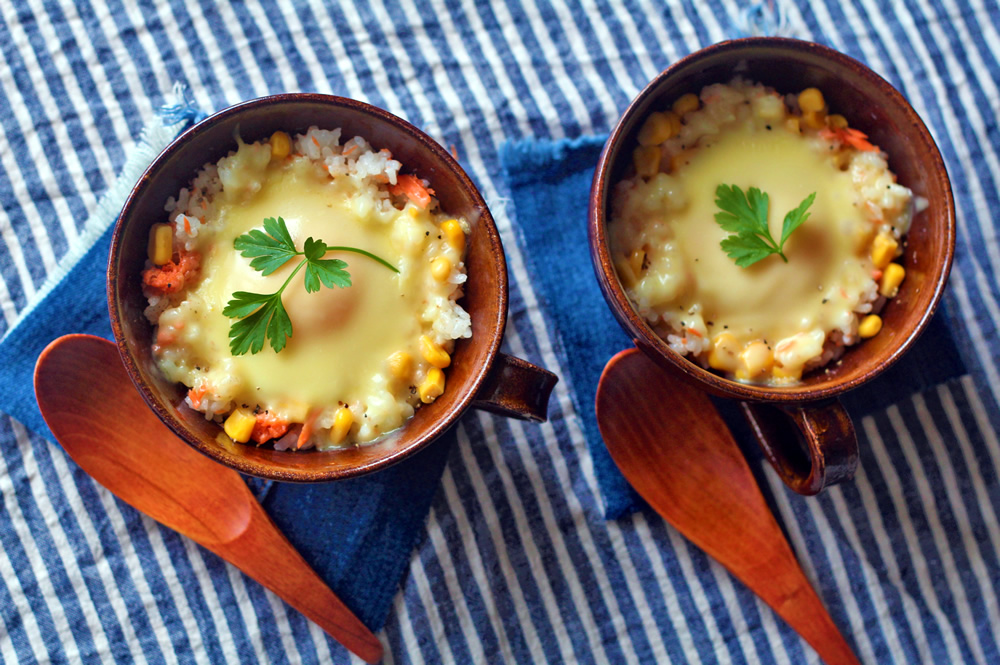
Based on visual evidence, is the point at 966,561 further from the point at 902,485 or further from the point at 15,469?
the point at 15,469

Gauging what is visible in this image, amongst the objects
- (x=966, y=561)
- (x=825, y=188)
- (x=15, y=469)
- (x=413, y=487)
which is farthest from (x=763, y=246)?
(x=15, y=469)

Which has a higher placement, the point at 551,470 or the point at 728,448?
the point at 728,448

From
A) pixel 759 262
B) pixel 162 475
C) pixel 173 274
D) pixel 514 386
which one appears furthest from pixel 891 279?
pixel 162 475

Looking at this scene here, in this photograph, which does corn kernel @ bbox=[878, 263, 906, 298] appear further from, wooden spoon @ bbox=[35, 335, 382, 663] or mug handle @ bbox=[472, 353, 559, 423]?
wooden spoon @ bbox=[35, 335, 382, 663]

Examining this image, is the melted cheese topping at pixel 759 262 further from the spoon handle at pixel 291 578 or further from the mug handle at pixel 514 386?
the spoon handle at pixel 291 578

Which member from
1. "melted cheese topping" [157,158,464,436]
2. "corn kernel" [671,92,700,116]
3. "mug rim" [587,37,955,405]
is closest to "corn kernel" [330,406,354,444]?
"melted cheese topping" [157,158,464,436]

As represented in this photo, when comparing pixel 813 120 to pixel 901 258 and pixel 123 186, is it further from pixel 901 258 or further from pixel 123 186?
pixel 123 186

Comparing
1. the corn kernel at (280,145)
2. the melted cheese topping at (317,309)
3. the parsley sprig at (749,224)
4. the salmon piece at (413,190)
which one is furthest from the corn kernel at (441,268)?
the parsley sprig at (749,224)
